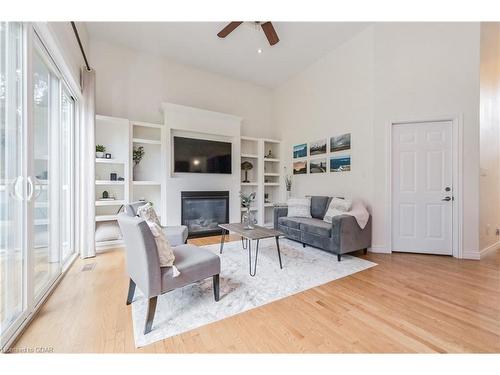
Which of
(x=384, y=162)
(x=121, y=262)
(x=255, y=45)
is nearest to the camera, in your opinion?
(x=121, y=262)

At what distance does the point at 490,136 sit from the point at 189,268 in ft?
15.3

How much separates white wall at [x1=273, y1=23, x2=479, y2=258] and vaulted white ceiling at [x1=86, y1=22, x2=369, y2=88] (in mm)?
422

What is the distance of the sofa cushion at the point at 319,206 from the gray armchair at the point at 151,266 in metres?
2.65

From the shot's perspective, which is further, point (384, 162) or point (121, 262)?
point (384, 162)

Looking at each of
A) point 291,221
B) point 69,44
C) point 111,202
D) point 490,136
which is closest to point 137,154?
point 111,202

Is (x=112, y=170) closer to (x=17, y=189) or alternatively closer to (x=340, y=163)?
(x=17, y=189)

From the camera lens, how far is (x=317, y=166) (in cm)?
459

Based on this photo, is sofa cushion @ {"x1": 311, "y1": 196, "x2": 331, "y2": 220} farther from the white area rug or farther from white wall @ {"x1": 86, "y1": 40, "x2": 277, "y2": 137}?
white wall @ {"x1": 86, "y1": 40, "x2": 277, "y2": 137}

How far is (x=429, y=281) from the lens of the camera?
2.39 meters

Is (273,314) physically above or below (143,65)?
below

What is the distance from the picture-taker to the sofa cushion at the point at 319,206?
4.00 metres

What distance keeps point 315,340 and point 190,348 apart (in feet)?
2.72
